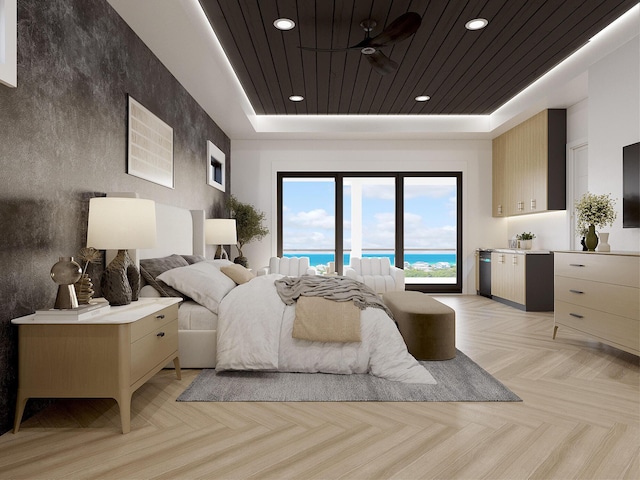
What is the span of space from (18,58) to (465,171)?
20.7ft

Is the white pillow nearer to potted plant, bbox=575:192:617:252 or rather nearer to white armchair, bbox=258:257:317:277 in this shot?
white armchair, bbox=258:257:317:277

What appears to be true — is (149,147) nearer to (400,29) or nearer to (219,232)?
(219,232)

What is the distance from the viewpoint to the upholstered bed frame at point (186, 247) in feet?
10.0

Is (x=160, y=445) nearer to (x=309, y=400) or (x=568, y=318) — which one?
(x=309, y=400)

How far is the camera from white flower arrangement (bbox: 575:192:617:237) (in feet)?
11.6

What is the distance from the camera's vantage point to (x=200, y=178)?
5.21 metres

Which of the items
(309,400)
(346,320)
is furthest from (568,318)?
(309,400)

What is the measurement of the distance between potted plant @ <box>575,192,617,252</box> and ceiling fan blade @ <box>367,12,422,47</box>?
2.05m

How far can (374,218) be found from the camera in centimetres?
758

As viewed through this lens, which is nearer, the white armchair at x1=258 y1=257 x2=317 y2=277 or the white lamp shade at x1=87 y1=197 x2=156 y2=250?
the white lamp shade at x1=87 y1=197 x2=156 y2=250

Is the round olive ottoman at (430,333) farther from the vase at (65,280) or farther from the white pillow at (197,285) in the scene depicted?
the vase at (65,280)

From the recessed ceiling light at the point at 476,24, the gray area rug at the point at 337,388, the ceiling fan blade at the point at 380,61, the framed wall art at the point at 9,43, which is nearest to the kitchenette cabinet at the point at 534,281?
the gray area rug at the point at 337,388

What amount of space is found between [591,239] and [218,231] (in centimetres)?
383

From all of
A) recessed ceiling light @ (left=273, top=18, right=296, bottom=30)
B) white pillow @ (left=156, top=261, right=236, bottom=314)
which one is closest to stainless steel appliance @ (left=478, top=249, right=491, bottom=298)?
recessed ceiling light @ (left=273, top=18, right=296, bottom=30)
